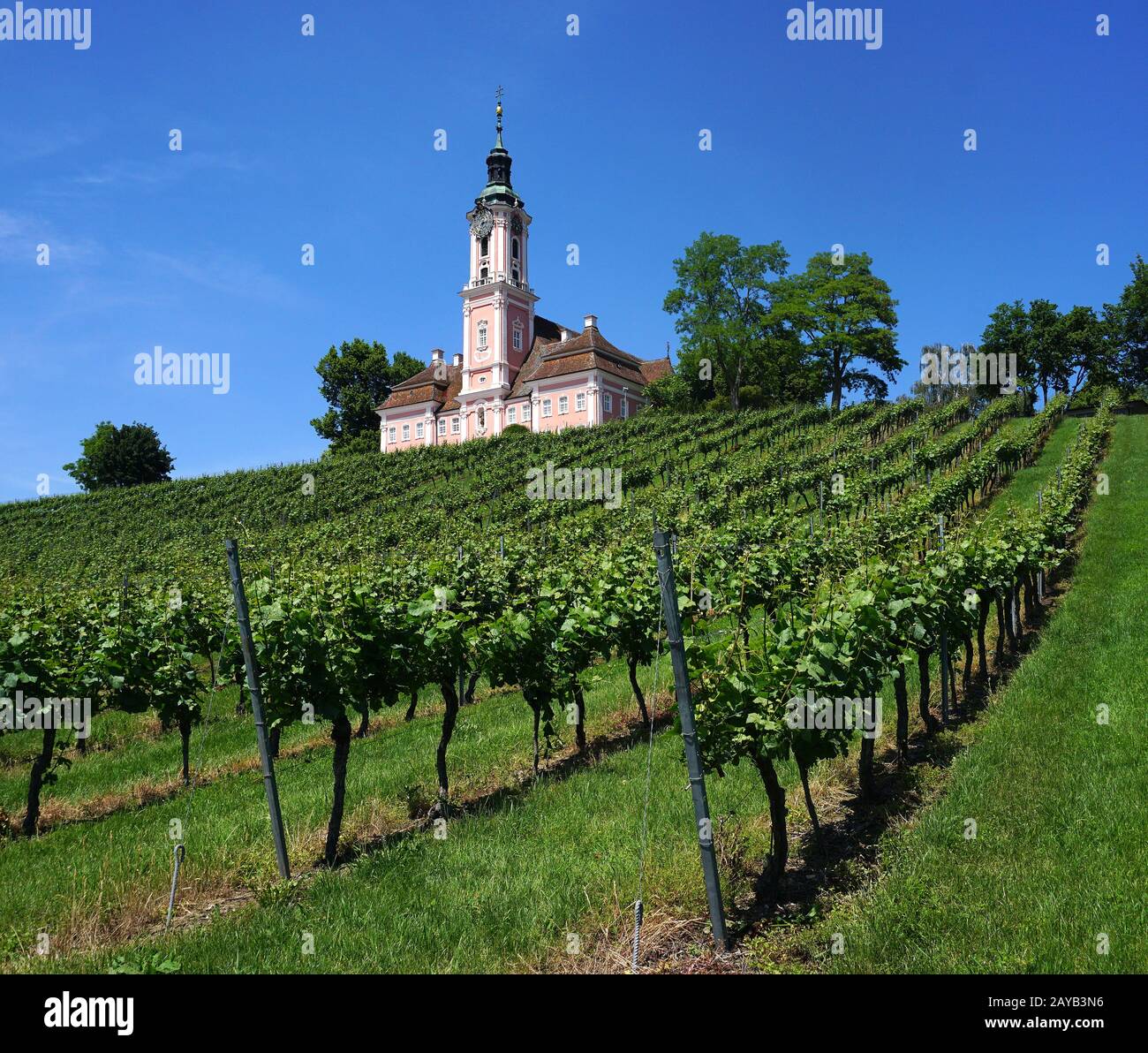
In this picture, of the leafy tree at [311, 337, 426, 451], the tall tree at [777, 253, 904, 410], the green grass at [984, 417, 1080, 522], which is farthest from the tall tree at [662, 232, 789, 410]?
the leafy tree at [311, 337, 426, 451]

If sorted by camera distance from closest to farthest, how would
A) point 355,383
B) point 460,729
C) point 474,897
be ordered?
point 474,897, point 460,729, point 355,383

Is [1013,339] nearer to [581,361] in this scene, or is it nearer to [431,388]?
[581,361]

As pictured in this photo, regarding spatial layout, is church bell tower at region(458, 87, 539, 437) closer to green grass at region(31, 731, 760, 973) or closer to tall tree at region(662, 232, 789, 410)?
tall tree at region(662, 232, 789, 410)

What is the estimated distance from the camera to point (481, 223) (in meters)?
75.8

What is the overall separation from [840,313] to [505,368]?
29106mm

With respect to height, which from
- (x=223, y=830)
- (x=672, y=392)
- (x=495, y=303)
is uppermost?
(x=495, y=303)

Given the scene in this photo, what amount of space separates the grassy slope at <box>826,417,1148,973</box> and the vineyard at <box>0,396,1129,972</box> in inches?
35.2

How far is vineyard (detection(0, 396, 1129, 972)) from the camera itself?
19.2 ft

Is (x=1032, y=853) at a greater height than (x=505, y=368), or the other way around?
(x=505, y=368)

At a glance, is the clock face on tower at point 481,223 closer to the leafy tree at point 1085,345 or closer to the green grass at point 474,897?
the leafy tree at point 1085,345

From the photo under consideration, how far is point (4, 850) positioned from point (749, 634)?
7.89m

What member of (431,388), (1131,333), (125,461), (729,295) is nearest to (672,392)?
(729,295)

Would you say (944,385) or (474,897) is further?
(944,385)
